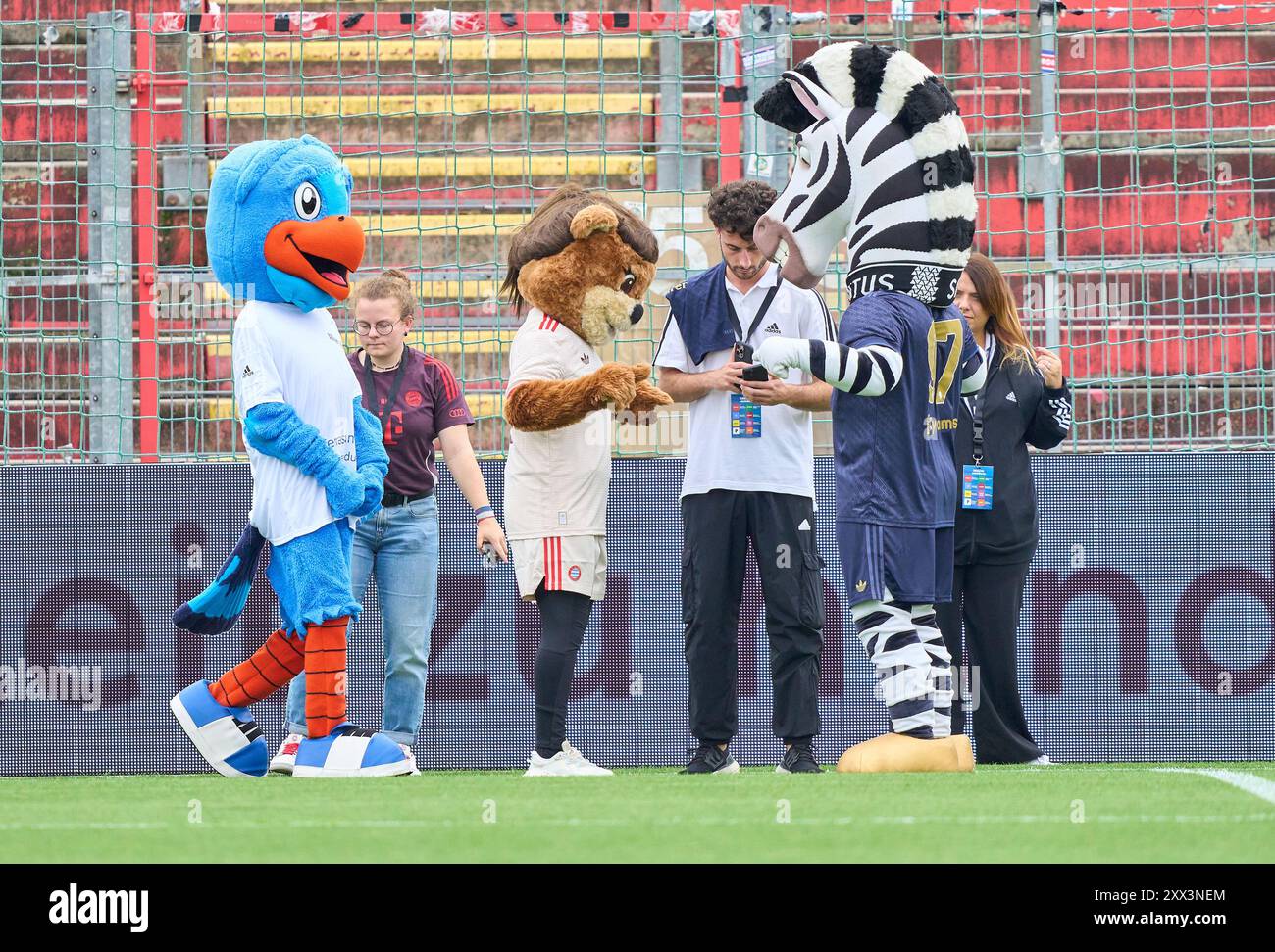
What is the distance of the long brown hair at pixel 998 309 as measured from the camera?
606 centimetres

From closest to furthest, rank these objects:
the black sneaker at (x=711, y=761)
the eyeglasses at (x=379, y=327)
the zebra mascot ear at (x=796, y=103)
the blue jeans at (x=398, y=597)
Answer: the zebra mascot ear at (x=796, y=103) < the black sneaker at (x=711, y=761) < the blue jeans at (x=398, y=597) < the eyeglasses at (x=379, y=327)

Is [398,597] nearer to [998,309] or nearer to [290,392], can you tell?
[290,392]

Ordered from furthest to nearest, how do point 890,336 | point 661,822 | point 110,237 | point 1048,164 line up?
1. point 1048,164
2. point 110,237
3. point 890,336
4. point 661,822

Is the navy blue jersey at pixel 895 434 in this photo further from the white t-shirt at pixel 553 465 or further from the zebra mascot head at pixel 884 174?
the white t-shirt at pixel 553 465

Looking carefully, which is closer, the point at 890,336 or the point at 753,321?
the point at 890,336

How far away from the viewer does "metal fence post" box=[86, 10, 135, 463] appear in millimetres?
6758

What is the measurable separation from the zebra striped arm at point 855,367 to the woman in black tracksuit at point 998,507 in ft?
4.59

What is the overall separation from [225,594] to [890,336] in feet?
6.44

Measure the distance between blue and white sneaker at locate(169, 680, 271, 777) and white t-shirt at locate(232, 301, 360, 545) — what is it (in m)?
0.51

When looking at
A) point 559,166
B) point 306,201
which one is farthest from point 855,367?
point 559,166

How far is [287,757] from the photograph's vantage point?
18.6 ft

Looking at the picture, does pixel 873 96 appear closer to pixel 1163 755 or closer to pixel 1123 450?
pixel 1123 450

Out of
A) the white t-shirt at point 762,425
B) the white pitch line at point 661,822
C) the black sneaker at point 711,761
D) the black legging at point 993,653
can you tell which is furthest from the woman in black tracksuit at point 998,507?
the white pitch line at point 661,822

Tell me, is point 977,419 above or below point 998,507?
above
